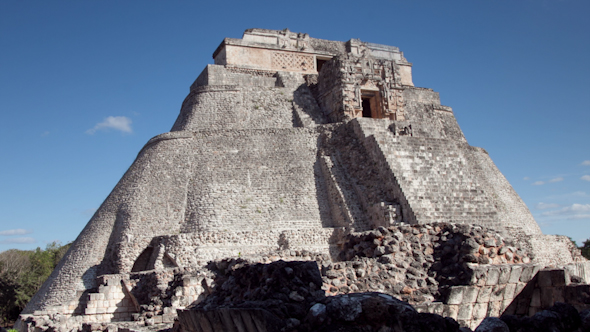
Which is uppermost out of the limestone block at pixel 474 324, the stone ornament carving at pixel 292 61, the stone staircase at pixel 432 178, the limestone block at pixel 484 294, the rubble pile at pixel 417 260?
the stone ornament carving at pixel 292 61

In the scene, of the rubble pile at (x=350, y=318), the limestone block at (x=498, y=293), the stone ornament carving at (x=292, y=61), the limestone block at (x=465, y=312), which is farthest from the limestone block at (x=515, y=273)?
the stone ornament carving at (x=292, y=61)

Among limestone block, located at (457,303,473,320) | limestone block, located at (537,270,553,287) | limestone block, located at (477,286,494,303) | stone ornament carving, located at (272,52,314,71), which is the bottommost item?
limestone block, located at (457,303,473,320)

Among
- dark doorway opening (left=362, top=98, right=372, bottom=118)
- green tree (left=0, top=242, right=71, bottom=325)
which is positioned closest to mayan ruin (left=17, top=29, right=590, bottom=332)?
dark doorway opening (left=362, top=98, right=372, bottom=118)

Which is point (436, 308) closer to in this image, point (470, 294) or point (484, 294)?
point (470, 294)

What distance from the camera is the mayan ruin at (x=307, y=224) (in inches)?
260

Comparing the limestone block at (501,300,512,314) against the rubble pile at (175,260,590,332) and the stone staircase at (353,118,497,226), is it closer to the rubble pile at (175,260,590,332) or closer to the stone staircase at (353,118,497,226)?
the rubble pile at (175,260,590,332)

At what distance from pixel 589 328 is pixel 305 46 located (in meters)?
22.0

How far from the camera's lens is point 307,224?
16547 mm

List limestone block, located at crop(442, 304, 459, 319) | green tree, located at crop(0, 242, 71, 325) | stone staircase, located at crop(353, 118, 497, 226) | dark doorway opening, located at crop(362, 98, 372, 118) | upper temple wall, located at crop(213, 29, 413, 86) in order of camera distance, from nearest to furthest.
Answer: limestone block, located at crop(442, 304, 459, 319)
stone staircase, located at crop(353, 118, 497, 226)
dark doorway opening, located at crop(362, 98, 372, 118)
upper temple wall, located at crop(213, 29, 413, 86)
green tree, located at crop(0, 242, 71, 325)

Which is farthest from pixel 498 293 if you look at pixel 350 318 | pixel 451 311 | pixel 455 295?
pixel 350 318

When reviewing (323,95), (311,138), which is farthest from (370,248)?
(323,95)

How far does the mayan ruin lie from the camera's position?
6594 mm

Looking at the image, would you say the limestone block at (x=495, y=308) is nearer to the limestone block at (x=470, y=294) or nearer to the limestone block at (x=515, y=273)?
the limestone block at (x=470, y=294)

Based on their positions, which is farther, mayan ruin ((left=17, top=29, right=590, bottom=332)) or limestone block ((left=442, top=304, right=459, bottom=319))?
limestone block ((left=442, top=304, right=459, bottom=319))
